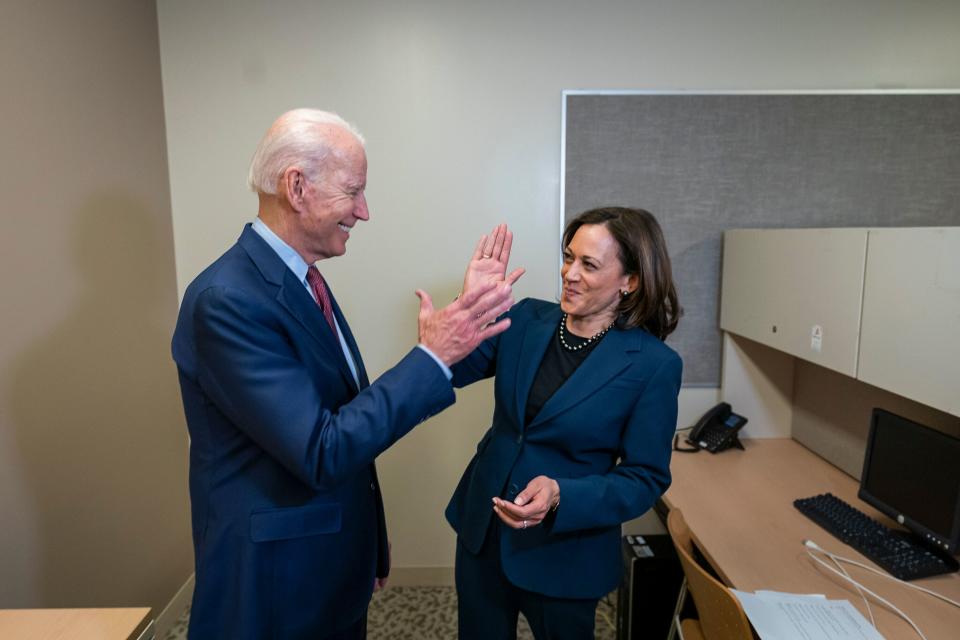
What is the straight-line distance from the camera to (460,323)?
40.8 inches

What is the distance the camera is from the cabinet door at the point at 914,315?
1.29 meters

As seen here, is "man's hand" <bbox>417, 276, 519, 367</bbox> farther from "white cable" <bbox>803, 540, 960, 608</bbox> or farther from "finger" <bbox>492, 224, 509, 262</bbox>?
"white cable" <bbox>803, 540, 960, 608</bbox>

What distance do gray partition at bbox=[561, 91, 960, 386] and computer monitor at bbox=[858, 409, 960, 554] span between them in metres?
1.03

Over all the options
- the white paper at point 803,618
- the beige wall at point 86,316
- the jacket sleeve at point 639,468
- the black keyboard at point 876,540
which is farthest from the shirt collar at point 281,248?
the black keyboard at point 876,540

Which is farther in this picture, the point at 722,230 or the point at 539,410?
the point at 722,230

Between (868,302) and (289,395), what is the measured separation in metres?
1.51

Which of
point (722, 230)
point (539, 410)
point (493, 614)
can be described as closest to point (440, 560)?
point (493, 614)

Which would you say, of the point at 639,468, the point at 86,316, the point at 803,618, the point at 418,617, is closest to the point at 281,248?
the point at 639,468

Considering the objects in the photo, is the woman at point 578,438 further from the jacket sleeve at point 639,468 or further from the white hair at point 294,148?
the white hair at point 294,148

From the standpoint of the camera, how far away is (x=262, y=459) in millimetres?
1064

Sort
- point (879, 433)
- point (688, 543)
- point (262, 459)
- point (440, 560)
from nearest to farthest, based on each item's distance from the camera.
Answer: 1. point (262, 459)
2. point (688, 543)
3. point (879, 433)
4. point (440, 560)

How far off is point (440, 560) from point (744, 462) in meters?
1.43

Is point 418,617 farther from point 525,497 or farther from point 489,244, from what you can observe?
point 489,244

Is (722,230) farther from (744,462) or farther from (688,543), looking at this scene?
(688,543)
